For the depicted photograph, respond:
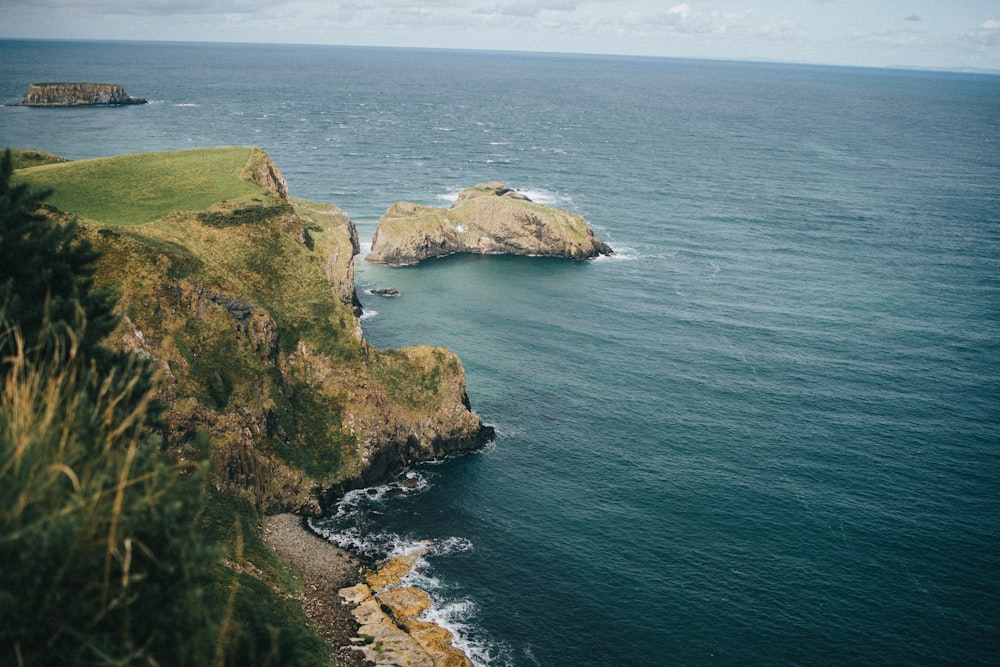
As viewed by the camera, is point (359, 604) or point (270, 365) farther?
point (270, 365)

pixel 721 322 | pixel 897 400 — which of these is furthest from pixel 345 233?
pixel 897 400

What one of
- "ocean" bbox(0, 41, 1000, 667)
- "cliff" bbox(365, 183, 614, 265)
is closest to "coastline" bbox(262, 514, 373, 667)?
"ocean" bbox(0, 41, 1000, 667)

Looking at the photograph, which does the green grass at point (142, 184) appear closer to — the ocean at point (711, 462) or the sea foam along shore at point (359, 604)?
the ocean at point (711, 462)

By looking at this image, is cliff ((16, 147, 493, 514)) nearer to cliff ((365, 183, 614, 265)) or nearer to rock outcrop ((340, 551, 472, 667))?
rock outcrop ((340, 551, 472, 667))

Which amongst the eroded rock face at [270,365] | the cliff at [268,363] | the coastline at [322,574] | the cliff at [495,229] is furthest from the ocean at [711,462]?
the eroded rock face at [270,365]

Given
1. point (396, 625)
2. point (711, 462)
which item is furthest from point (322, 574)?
point (711, 462)

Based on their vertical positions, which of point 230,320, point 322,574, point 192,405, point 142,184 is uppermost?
point 142,184

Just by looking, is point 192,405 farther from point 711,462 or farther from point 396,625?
point 711,462
